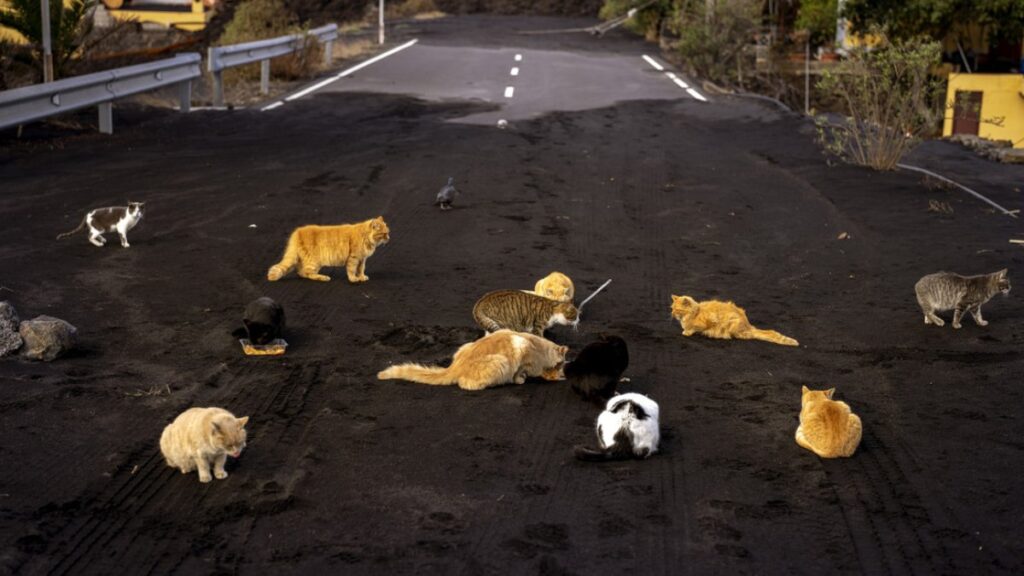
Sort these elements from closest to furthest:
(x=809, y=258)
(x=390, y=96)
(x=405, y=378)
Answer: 1. (x=405, y=378)
2. (x=809, y=258)
3. (x=390, y=96)

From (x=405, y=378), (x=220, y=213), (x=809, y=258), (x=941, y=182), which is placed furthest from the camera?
(x=941, y=182)

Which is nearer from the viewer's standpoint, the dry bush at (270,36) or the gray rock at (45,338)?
the gray rock at (45,338)

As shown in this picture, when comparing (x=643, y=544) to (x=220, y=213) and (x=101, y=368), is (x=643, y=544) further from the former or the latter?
(x=220, y=213)

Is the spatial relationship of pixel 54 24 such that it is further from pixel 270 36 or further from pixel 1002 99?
pixel 1002 99

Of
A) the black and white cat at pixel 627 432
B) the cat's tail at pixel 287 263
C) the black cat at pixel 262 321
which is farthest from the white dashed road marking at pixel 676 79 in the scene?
the black and white cat at pixel 627 432

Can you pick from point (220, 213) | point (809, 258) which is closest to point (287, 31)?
point (220, 213)

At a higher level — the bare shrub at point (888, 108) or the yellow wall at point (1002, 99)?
the bare shrub at point (888, 108)

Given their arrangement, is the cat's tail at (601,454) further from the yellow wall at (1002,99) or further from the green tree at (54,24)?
the yellow wall at (1002,99)

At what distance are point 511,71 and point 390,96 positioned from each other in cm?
654

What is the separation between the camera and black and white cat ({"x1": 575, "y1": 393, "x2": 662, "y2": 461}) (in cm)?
696

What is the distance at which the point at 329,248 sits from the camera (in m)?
10.9

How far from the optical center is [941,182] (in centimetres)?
1614

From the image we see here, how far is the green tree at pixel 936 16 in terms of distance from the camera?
27984 mm

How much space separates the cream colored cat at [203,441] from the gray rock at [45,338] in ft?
7.13
